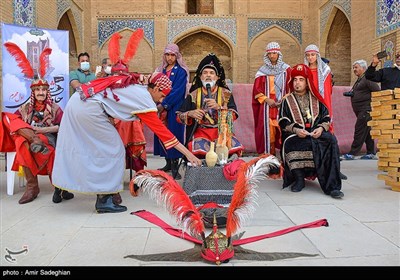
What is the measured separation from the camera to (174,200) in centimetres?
232

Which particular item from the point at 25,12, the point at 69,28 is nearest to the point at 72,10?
the point at 69,28

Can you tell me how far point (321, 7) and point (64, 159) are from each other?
12980 millimetres

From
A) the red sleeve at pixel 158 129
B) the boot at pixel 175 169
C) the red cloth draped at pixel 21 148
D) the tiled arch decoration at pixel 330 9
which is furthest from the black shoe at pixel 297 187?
the tiled arch decoration at pixel 330 9

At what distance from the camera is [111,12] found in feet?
48.5

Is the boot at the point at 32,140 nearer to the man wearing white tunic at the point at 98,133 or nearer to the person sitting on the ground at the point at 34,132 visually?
the person sitting on the ground at the point at 34,132

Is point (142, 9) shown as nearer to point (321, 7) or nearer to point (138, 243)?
point (321, 7)

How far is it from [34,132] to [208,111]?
1.88 m

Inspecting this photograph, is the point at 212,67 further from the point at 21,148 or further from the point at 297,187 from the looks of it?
the point at 21,148

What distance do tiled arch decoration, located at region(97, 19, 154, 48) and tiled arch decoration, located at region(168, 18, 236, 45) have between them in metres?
0.72

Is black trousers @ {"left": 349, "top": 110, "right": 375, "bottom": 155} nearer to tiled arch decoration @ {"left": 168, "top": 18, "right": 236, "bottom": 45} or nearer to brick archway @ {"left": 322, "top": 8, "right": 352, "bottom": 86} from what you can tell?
brick archway @ {"left": 322, "top": 8, "right": 352, "bottom": 86}

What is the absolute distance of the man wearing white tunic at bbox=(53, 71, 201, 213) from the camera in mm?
3297

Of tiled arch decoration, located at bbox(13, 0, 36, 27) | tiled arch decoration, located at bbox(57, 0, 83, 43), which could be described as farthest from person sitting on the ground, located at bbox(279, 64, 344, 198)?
tiled arch decoration, located at bbox(57, 0, 83, 43)

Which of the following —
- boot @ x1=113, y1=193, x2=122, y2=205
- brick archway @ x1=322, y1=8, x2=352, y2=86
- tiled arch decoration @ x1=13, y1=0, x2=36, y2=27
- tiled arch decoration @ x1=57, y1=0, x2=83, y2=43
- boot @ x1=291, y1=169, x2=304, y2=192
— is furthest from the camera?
brick archway @ x1=322, y1=8, x2=352, y2=86

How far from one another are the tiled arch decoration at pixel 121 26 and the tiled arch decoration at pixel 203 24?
72 centimetres
